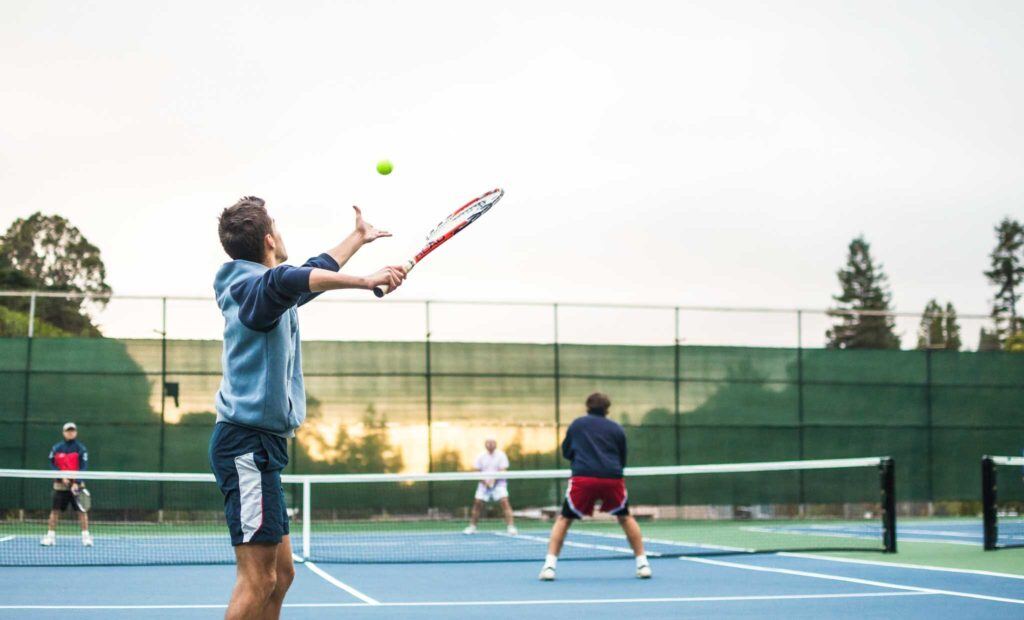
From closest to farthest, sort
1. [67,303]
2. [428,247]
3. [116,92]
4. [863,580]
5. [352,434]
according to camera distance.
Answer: [428,247], [863,580], [116,92], [352,434], [67,303]

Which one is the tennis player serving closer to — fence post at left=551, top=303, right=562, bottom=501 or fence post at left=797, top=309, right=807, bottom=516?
fence post at left=551, top=303, right=562, bottom=501

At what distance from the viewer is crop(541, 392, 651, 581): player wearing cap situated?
31.0ft

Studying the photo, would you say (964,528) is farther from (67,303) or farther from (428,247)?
(67,303)

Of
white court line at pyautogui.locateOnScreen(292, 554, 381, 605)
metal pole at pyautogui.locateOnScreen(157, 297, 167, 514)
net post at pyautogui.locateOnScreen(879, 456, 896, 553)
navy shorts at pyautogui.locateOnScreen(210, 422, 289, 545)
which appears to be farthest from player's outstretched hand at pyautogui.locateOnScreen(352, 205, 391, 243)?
metal pole at pyautogui.locateOnScreen(157, 297, 167, 514)

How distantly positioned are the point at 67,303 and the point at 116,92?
2084 cm

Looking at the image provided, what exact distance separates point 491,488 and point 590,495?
7.71m

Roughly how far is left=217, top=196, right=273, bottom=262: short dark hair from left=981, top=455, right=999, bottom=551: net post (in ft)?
29.9

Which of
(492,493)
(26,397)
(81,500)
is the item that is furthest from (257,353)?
(26,397)

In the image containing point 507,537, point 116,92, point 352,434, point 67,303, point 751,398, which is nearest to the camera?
point 507,537

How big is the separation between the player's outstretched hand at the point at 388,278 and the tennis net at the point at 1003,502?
9056 mm

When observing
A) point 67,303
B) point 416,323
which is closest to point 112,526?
point 416,323

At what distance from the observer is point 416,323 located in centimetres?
1914

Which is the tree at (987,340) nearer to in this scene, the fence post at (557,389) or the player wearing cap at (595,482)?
the fence post at (557,389)

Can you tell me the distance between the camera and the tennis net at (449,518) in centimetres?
1268
